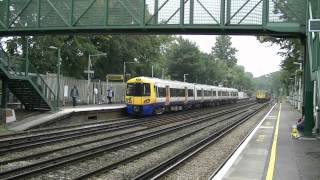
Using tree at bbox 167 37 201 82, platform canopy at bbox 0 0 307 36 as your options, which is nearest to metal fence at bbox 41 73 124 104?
platform canopy at bbox 0 0 307 36

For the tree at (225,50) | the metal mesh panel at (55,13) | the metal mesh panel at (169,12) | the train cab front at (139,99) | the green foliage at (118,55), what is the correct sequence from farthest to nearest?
the tree at (225,50) < the green foliage at (118,55) < the train cab front at (139,99) < the metal mesh panel at (55,13) < the metal mesh panel at (169,12)

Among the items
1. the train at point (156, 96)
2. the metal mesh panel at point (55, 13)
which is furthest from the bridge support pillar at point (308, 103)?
the train at point (156, 96)

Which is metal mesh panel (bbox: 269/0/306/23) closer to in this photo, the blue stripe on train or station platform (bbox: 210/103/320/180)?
station platform (bbox: 210/103/320/180)

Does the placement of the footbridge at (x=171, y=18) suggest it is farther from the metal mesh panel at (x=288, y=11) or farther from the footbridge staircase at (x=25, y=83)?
the footbridge staircase at (x=25, y=83)

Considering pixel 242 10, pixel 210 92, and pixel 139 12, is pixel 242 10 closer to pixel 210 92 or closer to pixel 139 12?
pixel 139 12

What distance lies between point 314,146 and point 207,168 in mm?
5670

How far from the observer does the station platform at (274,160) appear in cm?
1284

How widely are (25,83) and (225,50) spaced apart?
15502 cm

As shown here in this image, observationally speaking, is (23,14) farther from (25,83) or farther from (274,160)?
(274,160)

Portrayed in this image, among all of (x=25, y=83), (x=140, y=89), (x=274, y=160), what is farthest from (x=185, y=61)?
(x=274, y=160)

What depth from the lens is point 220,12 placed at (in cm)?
2245

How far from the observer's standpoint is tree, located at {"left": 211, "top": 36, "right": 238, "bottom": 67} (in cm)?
17988

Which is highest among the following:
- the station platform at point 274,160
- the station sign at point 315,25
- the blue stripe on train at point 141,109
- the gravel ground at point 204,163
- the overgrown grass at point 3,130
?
the station sign at point 315,25

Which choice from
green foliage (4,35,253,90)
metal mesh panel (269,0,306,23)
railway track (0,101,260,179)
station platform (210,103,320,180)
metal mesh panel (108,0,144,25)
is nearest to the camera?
railway track (0,101,260,179)
